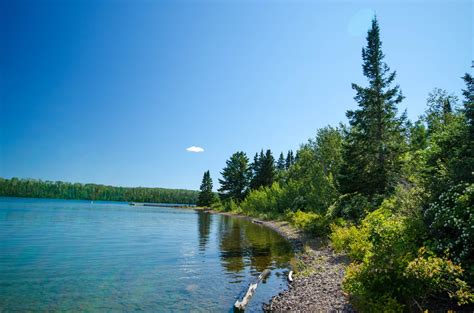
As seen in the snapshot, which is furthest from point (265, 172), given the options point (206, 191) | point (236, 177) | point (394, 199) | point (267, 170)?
point (394, 199)

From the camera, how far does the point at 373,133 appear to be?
89.1 feet

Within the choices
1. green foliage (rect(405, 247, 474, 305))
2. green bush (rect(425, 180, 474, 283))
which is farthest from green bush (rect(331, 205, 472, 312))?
green bush (rect(425, 180, 474, 283))

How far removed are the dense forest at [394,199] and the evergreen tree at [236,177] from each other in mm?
36924

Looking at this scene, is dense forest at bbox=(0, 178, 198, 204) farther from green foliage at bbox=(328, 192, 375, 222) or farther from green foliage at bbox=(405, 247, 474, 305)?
green foliage at bbox=(405, 247, 474, 305)

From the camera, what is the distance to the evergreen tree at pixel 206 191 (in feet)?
374

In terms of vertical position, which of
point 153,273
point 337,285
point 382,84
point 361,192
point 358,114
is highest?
point 382,84

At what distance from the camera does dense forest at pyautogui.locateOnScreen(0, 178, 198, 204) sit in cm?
16638

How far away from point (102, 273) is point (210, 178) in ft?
321

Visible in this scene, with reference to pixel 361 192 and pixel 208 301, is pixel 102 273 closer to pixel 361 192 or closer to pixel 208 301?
pixel 208 301

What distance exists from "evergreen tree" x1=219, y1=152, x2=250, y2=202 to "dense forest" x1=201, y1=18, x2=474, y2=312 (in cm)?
3692

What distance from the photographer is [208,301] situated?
39.7ft

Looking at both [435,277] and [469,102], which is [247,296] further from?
[469,102]

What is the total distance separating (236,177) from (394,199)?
87002mm

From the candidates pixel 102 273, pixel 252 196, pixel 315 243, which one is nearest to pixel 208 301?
pixel 102 273
